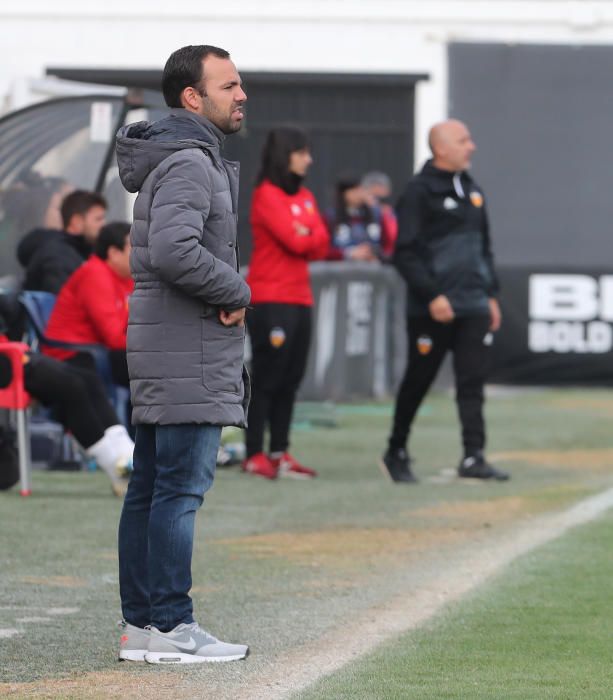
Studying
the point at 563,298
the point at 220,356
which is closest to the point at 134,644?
the point at 220,356

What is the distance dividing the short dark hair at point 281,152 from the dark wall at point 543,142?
372 inches

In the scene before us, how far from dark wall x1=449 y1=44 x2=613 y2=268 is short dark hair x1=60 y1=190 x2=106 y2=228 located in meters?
8.97

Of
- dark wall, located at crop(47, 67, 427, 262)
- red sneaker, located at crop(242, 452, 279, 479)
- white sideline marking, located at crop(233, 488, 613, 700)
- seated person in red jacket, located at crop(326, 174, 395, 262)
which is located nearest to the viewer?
white sideline marking, located at crop(233, 488, 613, 700)

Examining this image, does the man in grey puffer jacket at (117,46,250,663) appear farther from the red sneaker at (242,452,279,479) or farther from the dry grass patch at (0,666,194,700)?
the red sneaker at (242,452,279,479)

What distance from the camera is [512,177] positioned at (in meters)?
19.6

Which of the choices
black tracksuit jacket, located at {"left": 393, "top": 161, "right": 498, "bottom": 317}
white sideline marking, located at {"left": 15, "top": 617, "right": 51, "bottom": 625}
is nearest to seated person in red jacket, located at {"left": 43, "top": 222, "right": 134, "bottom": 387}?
black tracksuit jacket, located at {"left": 393, "top": 161, "right": 498, "bottom": 317}

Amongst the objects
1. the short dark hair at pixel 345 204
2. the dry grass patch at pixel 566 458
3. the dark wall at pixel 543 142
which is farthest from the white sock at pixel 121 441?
the dark wall at pixel 543 142

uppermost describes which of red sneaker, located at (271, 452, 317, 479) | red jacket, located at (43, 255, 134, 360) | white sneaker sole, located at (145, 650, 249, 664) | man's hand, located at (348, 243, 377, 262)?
man's hand, located at (348, 243, 377, 262)

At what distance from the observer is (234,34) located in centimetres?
2036

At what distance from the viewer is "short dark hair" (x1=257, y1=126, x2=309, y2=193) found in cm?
995

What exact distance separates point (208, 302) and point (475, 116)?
1459 cm

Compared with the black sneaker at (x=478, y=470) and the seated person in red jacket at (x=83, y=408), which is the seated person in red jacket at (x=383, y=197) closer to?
the black sneaker at (x=478, y=470)

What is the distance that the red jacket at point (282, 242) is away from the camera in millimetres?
9984

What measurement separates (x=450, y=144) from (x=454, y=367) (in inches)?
48.0
